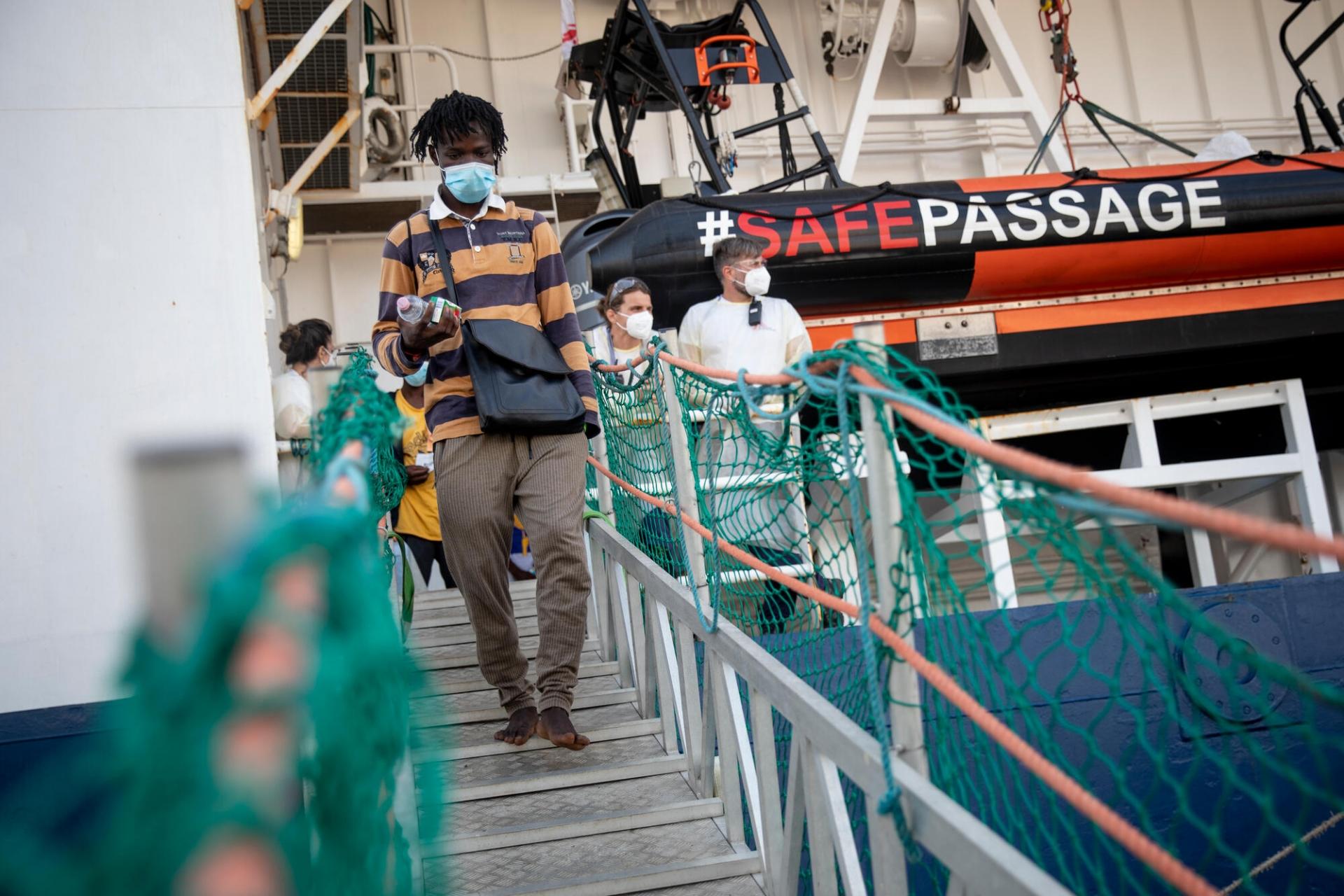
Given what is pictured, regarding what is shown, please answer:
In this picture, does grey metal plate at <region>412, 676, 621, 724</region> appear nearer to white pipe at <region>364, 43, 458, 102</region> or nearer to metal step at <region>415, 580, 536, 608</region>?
metal step at <region>415, 580, 536, 608</region>

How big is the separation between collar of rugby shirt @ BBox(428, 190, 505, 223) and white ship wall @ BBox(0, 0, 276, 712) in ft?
3.32

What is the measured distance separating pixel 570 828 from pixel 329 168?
508 centimetres

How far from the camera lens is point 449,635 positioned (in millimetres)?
3371

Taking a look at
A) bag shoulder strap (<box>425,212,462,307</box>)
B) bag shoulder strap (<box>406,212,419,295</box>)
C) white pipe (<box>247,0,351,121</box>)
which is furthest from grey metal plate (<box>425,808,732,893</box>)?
white pipe (<box>247,0,351,121</box>)

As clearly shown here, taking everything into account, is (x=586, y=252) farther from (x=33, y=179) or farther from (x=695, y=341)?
(x=33, y=179)

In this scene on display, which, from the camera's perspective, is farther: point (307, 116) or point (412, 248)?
point (307, 116)

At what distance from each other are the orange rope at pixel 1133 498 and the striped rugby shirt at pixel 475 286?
1.26 meters

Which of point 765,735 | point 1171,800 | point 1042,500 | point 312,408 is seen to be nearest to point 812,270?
point 312,408

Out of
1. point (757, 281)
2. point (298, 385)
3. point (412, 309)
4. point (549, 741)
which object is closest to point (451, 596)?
point (298, 385)

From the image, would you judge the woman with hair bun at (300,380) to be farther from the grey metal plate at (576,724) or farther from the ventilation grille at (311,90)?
the ventilation grille at (311,90)

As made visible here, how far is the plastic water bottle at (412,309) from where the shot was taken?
2.26 meters

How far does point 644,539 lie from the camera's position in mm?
3078

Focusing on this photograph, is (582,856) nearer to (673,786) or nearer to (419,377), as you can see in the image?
(673,786)

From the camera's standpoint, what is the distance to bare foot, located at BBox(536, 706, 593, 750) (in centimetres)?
244
